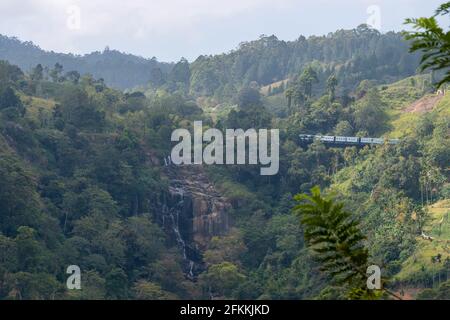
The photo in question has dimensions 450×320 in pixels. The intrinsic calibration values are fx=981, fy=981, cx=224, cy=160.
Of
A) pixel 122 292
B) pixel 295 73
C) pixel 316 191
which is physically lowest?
pixel 122 292

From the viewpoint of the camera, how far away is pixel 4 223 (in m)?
38.5

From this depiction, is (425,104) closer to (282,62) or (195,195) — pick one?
(195,195)

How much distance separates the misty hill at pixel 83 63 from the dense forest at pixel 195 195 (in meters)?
44.0

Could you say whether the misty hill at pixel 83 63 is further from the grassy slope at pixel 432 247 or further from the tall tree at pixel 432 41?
the tall tree at pixel 432 41

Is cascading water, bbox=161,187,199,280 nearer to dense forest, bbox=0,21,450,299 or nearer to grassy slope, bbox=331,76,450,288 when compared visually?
dense forest, bbox=0,21,450,299

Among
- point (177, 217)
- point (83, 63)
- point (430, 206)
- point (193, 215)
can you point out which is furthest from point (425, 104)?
point (83, 63)

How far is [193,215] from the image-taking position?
48.5 m

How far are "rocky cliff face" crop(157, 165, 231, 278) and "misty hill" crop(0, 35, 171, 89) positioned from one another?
189 ft

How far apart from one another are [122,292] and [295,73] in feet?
179

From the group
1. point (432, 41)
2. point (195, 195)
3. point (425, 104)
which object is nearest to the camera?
point (432, 41)

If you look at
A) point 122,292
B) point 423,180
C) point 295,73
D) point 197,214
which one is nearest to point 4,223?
point 122,292

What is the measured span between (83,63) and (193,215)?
67.1 m

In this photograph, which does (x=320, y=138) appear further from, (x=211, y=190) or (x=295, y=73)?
(x=295, y=73)

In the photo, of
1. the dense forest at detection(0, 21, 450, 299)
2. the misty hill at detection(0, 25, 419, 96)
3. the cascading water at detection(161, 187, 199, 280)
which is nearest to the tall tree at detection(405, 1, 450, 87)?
the dense forest at detection(0, 21, 450, 299)
